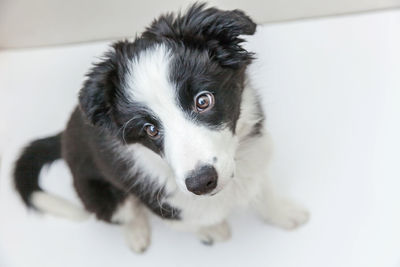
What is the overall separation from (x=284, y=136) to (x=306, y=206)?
0.40m

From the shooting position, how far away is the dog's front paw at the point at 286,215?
2475 millimetres

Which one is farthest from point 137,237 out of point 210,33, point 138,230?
point 210,33

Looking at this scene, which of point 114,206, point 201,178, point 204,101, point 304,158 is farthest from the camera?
point 304,158

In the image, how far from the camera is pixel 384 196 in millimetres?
2527

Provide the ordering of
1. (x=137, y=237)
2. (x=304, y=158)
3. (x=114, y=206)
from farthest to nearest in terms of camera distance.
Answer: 1. (x=304, y=158)
2. (x=137, y=237)
3. (x=114, y=206)

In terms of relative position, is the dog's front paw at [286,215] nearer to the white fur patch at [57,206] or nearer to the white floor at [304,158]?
the white floor at [304,158]

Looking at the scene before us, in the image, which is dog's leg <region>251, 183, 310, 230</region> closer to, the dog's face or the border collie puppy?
the border collie puppy

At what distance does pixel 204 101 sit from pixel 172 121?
133mm

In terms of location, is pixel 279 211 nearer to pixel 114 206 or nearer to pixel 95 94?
pixel 114 206

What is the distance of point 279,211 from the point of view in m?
2.47

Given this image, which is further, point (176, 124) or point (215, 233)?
point (215, 233)

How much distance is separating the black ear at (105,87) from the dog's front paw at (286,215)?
3.33ft

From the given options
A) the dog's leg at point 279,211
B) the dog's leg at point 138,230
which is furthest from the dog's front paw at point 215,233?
the dog's leg at point 138,230

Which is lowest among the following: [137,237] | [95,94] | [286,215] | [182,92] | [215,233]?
[137,237]
